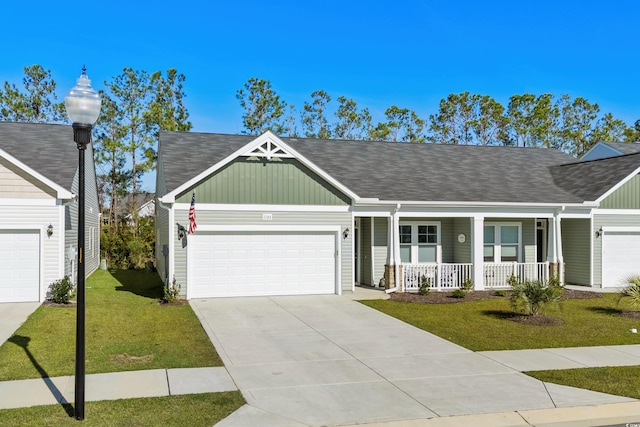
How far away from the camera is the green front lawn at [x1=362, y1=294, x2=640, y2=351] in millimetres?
10734

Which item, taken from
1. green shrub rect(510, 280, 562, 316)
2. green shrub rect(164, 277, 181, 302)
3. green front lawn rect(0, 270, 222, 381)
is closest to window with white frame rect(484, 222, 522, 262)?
green shrub rect(510, 280, 562, 316)

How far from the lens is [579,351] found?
390 inches

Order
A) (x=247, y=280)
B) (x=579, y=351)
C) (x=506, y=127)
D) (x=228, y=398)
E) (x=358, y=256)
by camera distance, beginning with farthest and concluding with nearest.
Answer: (x=506, y=127), (x=358, y=256), (x=247, y=280), (x=579, y=351), (x=228, y=398)

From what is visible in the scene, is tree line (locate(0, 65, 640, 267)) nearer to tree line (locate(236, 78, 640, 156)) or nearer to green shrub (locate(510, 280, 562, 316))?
tree line (locate(236, 78, 640, 156))

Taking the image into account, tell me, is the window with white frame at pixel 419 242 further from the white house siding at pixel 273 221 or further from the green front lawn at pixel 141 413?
the green front lawn at pixel 141 413

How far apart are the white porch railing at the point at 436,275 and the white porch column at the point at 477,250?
22cm

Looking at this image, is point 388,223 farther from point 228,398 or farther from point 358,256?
point 228,398

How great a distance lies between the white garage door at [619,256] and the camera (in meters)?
19.8

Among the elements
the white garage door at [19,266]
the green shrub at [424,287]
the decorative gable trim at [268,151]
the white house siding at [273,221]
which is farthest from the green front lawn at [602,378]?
the white garage door at [19,266]

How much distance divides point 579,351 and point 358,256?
11.0 metres

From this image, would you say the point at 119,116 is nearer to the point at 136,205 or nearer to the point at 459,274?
the point at 136,205

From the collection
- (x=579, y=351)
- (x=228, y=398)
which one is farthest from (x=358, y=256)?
(x=228, y=398)

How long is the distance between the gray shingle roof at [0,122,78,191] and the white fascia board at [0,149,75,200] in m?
0.29

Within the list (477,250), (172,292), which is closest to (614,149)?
(477,250)
